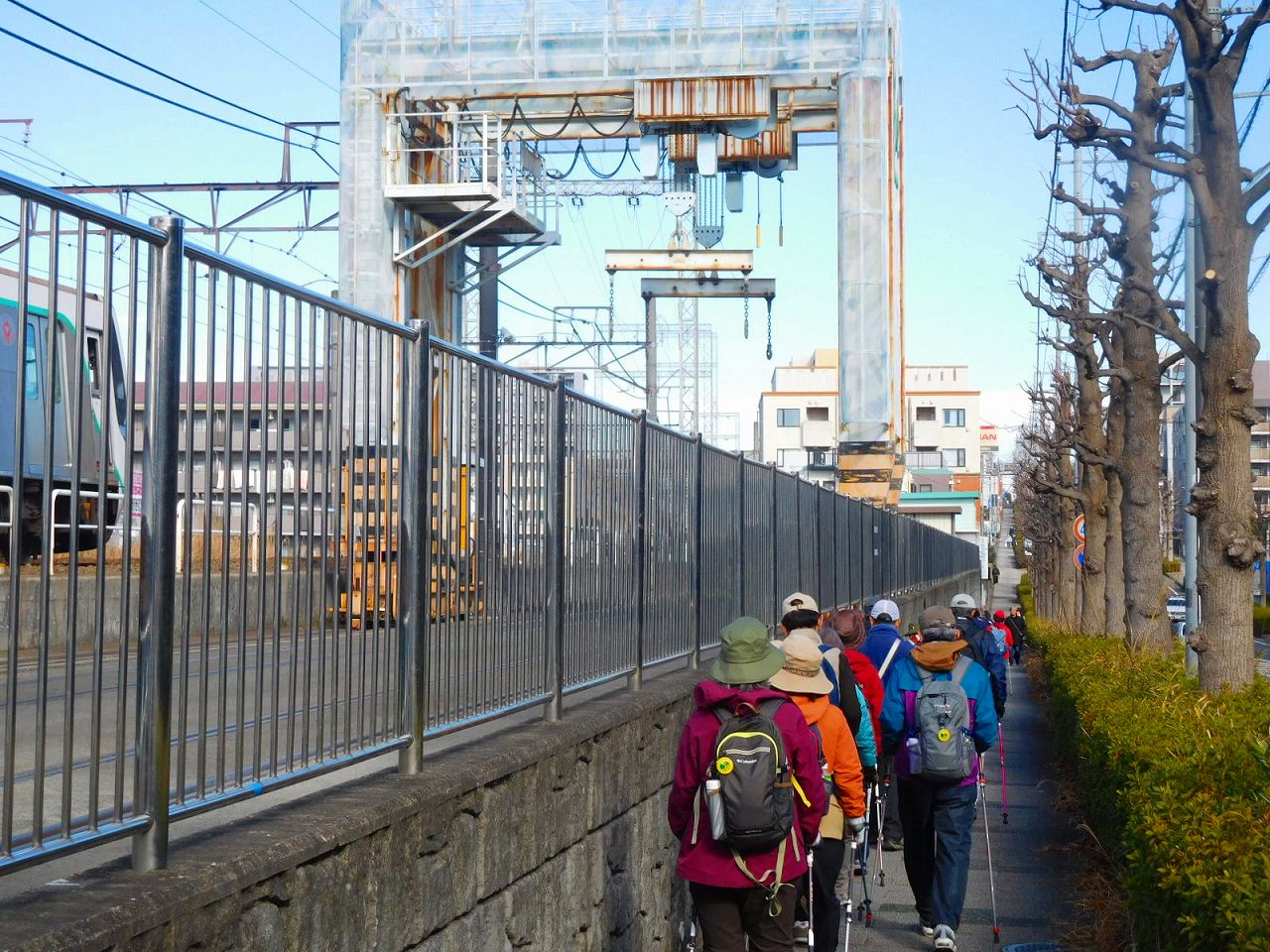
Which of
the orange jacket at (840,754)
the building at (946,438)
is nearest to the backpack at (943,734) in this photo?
the orange jacket at (840,754)

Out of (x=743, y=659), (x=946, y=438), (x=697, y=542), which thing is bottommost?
(x=743, y=659)

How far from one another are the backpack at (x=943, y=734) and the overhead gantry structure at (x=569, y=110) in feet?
67.8

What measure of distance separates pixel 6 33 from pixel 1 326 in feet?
40.9

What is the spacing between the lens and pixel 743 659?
6.25 meters

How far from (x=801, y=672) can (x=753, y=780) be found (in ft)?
5.47

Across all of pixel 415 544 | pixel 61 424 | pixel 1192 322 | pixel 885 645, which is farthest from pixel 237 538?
pixel 1192 322

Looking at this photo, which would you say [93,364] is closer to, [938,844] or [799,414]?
[938,844]

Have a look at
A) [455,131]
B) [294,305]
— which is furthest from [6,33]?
[455,131]

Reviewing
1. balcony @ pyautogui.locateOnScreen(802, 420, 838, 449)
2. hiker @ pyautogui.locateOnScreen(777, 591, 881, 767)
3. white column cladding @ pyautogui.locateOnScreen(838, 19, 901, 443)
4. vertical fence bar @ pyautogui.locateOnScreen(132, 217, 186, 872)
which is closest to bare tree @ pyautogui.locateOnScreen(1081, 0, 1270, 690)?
hiker @ pyautogui.locateOnScreen(777, 591, 881, 767)

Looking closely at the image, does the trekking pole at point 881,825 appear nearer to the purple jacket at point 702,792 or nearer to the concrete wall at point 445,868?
the concrete wall at point 445,868

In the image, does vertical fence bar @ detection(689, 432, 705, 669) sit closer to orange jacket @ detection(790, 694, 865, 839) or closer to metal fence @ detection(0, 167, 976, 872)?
metal fence @ detection(0, 167, 976, 872)

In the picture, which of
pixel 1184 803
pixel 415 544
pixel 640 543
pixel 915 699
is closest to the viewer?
pixel 415 544

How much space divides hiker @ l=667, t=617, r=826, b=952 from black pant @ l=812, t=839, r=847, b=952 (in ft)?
6.20

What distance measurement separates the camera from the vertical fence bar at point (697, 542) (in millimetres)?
11133
